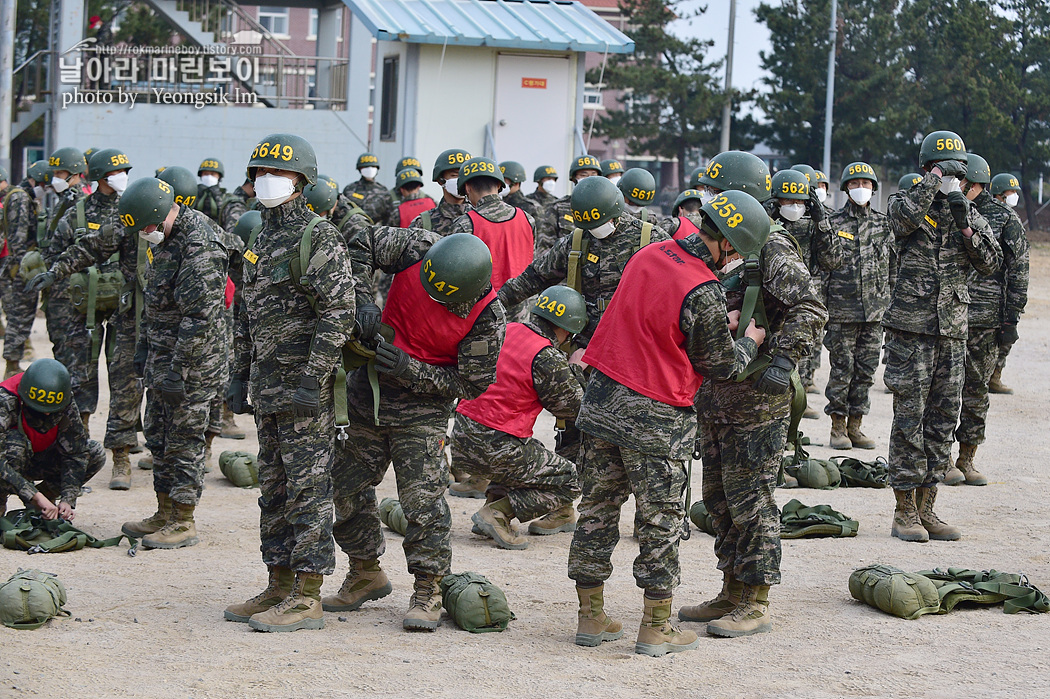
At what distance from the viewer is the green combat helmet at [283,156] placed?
6.07 m

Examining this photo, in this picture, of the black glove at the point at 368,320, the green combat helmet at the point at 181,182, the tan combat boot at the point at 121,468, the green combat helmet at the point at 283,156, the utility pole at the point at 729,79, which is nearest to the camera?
the black glove at the point at 368,320

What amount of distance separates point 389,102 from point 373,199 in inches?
276

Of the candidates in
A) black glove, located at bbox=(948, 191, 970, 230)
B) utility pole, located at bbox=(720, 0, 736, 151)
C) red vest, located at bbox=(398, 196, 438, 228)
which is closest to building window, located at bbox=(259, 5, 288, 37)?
utility pole, located at bbox=(720, 0, 736, 151)

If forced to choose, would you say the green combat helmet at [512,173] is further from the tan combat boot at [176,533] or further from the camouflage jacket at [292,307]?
the camouflage jacket at [292,307]

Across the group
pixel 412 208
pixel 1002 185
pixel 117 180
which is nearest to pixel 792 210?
pixel 117 180

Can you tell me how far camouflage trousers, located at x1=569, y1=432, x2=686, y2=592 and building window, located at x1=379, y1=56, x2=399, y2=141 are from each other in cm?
1579

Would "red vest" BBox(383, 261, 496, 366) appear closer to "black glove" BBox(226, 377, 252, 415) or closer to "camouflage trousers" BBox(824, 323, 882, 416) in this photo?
"black glove" BBox(226, 377, 252, 415)

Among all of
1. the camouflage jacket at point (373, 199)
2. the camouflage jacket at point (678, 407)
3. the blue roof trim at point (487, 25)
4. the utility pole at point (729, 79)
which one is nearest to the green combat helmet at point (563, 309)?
the camouflage jacket at point (678, 407)

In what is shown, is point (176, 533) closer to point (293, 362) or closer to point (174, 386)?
point (174, 386)

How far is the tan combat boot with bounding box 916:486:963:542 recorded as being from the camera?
8305mm

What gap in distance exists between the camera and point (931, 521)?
27.5 ft

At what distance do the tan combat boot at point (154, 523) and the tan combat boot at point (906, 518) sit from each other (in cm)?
494

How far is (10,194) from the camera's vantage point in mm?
13945

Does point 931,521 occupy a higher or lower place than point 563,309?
lower
